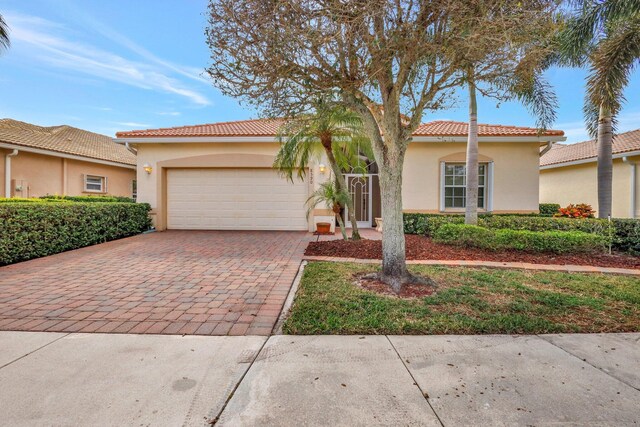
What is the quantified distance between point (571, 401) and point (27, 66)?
1919 cm

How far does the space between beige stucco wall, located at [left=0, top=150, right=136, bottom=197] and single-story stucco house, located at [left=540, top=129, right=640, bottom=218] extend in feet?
71.4

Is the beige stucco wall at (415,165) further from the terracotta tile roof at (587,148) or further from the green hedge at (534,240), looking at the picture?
the green hedge at (534,240)

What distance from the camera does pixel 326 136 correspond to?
787cm

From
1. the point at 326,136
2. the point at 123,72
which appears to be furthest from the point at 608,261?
the point at 123,72

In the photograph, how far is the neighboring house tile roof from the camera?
41.0 feet

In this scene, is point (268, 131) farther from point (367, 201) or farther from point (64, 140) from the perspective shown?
point (64, 140)

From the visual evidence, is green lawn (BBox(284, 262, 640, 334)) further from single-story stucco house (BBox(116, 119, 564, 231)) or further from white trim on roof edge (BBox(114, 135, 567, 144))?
white trim on roof edge (BBox(114, 135, 567, 144))

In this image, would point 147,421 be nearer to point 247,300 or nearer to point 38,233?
point 247,300

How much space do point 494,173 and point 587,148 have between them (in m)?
8.90

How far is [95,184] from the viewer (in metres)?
15.3

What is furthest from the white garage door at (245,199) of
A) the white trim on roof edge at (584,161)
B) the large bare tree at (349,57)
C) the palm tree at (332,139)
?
the white trim on roof edge at (584,161)

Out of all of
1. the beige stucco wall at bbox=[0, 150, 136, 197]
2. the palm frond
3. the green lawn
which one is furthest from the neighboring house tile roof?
the palm frond

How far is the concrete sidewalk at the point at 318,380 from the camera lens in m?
2.10

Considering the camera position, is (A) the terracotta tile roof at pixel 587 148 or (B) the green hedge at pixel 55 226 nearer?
(B) the green hedge at pixel 55 226
